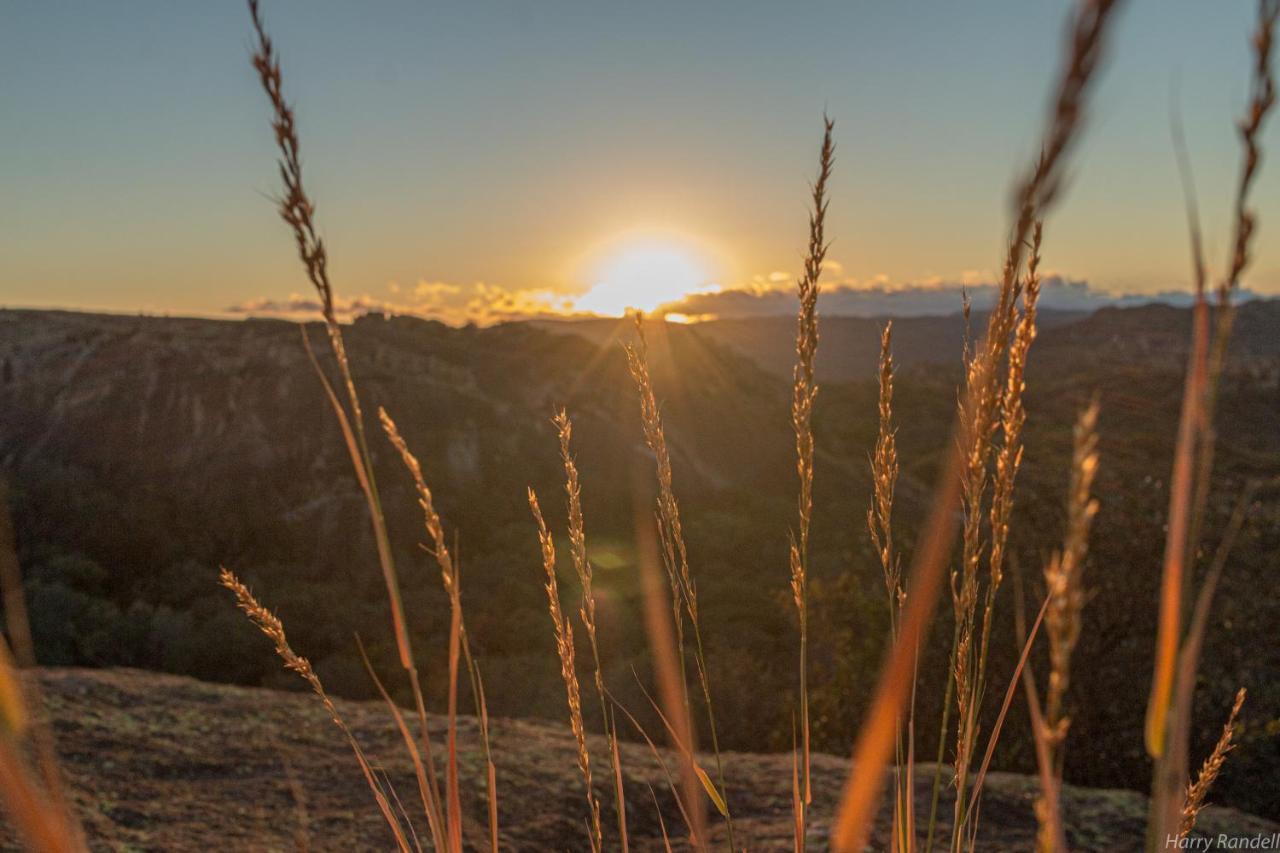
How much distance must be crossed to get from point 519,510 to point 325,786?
1421 cm

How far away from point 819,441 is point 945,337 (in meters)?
75.2

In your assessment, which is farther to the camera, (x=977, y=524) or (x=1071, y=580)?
(x=977, y=524)

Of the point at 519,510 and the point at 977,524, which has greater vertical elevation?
the point at 977,524

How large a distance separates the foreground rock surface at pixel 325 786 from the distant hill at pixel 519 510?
2.00 meters

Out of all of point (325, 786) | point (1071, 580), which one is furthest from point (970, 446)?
point (325, 786)

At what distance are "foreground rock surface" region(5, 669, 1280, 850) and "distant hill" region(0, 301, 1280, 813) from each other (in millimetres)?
1998

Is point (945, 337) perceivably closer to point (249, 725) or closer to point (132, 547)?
point (132, 547)

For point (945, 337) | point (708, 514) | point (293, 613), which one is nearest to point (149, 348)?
point (293, 613)

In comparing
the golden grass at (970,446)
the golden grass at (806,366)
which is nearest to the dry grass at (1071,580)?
the golden grass at (970,446)

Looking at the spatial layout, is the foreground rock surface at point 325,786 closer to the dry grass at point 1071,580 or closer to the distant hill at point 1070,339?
the dry grass at point 1071,580

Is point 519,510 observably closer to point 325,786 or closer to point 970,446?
point 325,786

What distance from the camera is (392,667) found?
33.6 feet

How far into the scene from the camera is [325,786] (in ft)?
12.6

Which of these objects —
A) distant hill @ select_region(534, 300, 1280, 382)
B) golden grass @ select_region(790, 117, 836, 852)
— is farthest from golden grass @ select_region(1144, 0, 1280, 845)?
distant hill @ select_region(534, 300, 1280, 382)
